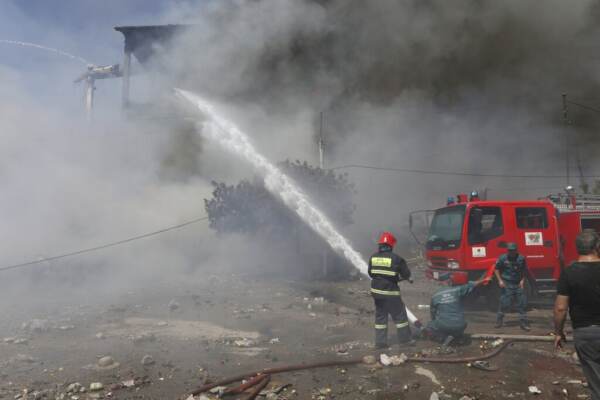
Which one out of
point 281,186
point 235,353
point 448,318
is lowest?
point 235,353

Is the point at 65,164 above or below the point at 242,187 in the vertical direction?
above

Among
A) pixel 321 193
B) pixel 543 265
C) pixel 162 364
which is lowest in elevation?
pixel 162 364

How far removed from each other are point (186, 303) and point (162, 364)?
176 inches

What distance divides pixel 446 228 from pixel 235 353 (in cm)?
443

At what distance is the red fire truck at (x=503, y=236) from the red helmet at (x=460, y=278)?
0.13 ft

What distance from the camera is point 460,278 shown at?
7219 millimetres

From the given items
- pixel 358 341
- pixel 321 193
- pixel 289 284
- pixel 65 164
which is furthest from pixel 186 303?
pixel 65 164

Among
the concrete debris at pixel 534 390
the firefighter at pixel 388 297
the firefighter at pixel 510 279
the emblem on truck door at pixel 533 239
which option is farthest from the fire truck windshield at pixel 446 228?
the concrete debris at pixel 534 390

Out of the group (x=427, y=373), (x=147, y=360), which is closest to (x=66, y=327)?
(x=147, y=360)

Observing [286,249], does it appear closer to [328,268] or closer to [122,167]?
[328,268]

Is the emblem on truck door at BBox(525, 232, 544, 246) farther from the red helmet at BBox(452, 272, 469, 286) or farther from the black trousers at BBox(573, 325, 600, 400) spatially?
the black trousers at BBox(573, 325, 600, 400)

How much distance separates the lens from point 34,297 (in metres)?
10.7

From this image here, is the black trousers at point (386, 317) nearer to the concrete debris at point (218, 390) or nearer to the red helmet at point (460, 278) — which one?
the concrete debris at point (218, 390)

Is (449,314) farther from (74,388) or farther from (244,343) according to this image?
(74,388)
